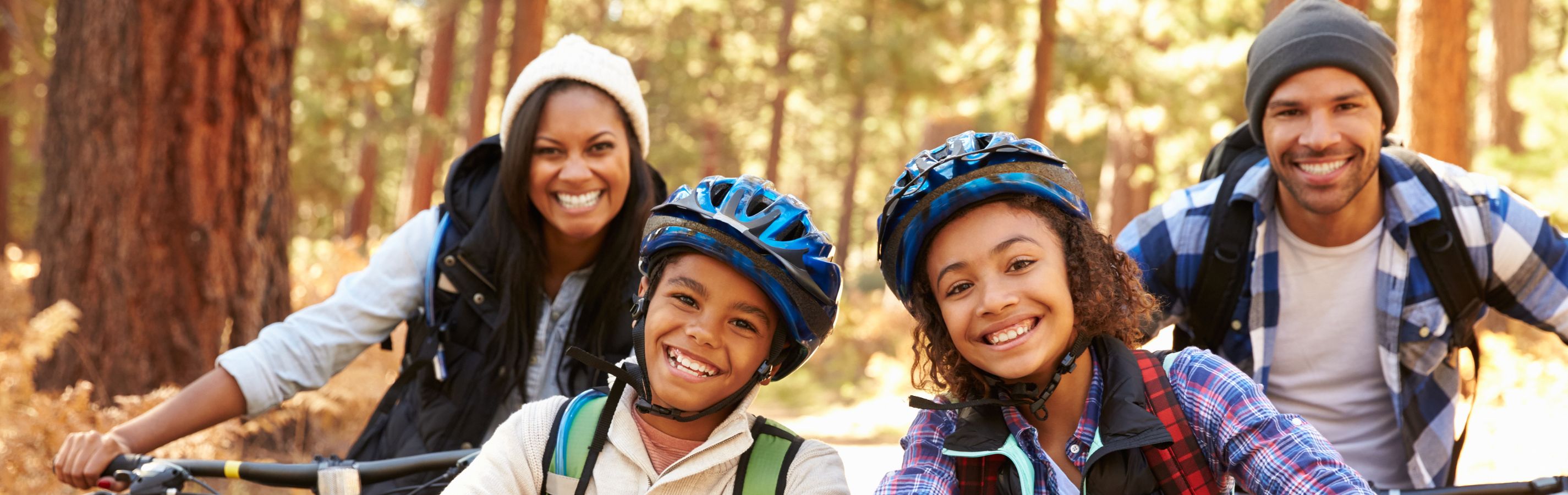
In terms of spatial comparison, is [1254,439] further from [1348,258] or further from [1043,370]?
[1348,258]

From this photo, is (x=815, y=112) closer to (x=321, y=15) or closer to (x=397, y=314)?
(x=321, y=15)

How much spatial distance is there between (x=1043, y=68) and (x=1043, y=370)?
12.8 metres

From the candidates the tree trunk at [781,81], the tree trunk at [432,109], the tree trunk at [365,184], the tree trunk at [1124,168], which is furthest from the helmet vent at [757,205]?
the tree trunk at [365,184]

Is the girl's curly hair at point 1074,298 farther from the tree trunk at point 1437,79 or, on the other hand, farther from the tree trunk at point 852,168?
the tree trunk at point 852,168

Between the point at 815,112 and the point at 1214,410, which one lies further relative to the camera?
the point at 815,112

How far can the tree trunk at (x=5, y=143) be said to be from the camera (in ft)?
52.9

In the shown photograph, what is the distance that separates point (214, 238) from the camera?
5.71 m

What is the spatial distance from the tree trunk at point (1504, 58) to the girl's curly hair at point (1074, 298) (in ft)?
51.4

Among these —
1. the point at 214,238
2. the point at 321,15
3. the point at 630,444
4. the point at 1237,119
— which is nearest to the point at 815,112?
the point at 321,15

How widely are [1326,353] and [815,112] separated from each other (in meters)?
33.2

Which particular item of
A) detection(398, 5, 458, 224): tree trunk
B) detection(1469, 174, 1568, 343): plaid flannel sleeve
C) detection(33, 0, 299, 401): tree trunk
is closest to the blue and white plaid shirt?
detection(1469, 174, 1568, 343): plaid flannel sleeve

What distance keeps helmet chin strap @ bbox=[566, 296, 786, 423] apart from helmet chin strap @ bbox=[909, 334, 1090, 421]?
39 cm

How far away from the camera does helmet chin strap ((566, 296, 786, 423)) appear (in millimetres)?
2707

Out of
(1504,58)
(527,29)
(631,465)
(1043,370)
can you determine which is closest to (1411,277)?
(1043,370)
